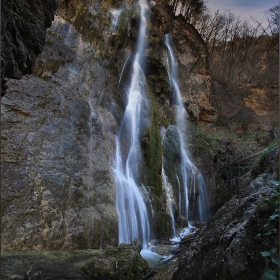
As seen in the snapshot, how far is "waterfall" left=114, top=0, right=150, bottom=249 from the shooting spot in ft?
26.1

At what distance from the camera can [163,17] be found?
662 inches

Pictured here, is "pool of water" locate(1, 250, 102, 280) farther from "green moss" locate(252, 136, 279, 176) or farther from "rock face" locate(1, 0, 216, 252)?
"green moss" locate(252, 136, 279, 176)

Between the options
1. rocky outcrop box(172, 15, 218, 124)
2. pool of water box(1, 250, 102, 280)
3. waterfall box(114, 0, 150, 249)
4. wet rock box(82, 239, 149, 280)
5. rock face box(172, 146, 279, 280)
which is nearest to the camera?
rock face box(172, 146, 279, 280)

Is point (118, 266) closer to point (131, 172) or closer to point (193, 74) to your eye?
point (131, 172)

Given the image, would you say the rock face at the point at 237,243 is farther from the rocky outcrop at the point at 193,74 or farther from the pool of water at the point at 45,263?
the rocky outcrop at the point at 193,74

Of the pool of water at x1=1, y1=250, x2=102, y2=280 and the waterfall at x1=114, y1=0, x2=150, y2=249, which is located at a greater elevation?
the waterfall at x1=114, y1=0, x2=150, y2=249

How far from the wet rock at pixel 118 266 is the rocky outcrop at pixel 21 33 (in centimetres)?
326

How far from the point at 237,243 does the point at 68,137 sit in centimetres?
617

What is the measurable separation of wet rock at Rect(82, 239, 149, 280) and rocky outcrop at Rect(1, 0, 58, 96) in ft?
10.7

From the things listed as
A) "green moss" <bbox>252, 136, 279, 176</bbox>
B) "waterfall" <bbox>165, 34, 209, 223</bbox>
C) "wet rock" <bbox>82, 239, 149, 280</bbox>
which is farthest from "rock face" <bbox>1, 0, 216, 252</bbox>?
"green moss" <bbox>252, 136, 279, 176</bbox>

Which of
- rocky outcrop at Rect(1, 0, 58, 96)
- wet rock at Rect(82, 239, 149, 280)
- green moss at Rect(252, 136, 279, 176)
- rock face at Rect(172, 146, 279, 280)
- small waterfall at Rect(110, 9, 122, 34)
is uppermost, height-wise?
small waterfall at Rect(110, 9, 122, 34)

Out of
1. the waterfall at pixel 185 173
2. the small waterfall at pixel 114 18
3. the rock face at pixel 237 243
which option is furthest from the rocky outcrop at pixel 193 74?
the rock face at pixel 237 243

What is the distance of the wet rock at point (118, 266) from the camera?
14.0 feet

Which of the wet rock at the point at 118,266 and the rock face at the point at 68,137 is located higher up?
the rock face at the point at 68,137
